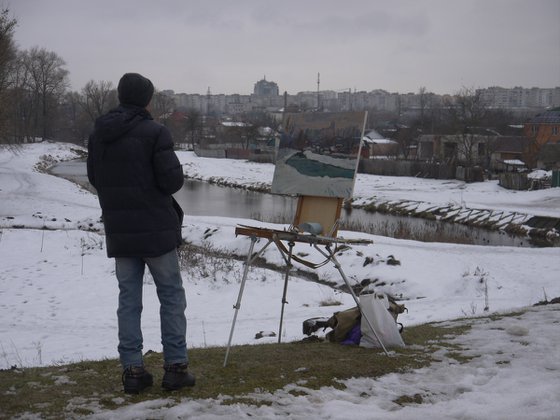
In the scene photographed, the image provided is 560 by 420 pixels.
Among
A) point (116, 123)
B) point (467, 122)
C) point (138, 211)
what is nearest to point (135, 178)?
point (138, 211)

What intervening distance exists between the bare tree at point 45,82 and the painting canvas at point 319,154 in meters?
70.3

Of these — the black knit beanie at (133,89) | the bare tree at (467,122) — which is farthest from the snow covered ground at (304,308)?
the bare tree at (467,122)

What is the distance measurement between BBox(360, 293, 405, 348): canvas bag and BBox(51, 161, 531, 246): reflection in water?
1340cm

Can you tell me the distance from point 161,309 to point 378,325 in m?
2.27

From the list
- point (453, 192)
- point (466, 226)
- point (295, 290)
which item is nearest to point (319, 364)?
point (295, 290)

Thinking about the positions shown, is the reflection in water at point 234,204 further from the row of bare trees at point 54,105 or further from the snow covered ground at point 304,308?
the row of bare trees at point 54,105

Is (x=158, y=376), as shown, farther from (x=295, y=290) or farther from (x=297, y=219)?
(x=295, y=290)

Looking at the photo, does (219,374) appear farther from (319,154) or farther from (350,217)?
(350,217)

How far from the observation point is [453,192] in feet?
125

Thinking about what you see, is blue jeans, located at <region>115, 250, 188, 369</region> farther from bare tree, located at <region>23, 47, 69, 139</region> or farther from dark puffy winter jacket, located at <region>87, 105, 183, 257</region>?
bare tree, located at <region>23, 47, 69, 139</region>

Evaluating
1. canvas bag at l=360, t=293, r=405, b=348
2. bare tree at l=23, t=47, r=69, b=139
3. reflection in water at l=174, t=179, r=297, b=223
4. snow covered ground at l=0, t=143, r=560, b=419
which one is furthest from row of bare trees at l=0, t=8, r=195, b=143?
canvas bag at l=360, t=293, r=405, b=348

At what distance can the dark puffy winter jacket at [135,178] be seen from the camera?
3771mm

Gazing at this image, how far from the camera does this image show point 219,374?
447 cm

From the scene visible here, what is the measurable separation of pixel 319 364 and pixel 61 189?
90.7ft
